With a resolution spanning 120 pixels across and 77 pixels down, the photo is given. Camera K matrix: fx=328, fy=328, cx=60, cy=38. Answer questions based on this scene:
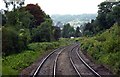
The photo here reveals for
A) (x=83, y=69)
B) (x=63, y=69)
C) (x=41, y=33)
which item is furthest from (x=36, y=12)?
(x=83, y=69)

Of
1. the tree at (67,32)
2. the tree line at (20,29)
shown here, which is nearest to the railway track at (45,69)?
the tree line at (20,29)

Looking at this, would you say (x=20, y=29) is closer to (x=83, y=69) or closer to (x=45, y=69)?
(x=45, y=69)

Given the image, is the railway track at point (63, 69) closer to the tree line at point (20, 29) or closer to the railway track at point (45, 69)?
the railway track at point (45, 69)

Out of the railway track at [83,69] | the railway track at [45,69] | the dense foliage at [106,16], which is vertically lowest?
the railway track at [83,69]

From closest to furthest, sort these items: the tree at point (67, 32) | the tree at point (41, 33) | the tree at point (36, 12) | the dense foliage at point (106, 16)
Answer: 1. the dense foliage at point (106, 16)
2. the tree at point (41, 33)
3. the tree at point (36, 12)
4. the tree at point (67, 32)

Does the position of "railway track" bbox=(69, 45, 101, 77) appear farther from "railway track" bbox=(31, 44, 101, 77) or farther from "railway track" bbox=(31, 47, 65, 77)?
"railway track" bbox=(31, 47, 65, 77)

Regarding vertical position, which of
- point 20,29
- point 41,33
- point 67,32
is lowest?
point 41,33

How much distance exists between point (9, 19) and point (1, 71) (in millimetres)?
32601

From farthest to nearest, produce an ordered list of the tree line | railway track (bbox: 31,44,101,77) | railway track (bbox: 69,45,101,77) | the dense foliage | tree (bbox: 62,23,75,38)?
tree (bbox: 62,23,75,38)
the dense foliage
the tree line
railway track (bbox: 31,44,101,77)
railway track (bbox: 69,45,101,77)

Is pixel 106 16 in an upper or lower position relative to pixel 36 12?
lower

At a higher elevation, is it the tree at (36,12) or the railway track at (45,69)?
the tree at (36,12)

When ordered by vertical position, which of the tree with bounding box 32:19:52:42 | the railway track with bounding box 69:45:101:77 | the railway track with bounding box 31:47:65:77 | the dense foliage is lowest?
the railway track with bounding box 69:45:101:77

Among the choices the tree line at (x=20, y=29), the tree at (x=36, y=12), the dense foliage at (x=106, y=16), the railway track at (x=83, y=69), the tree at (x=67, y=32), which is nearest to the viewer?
the railway track at (x=83, y=69)

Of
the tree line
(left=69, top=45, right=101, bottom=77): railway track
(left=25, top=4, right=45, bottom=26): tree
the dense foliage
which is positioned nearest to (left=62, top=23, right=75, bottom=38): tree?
the dense foliage
